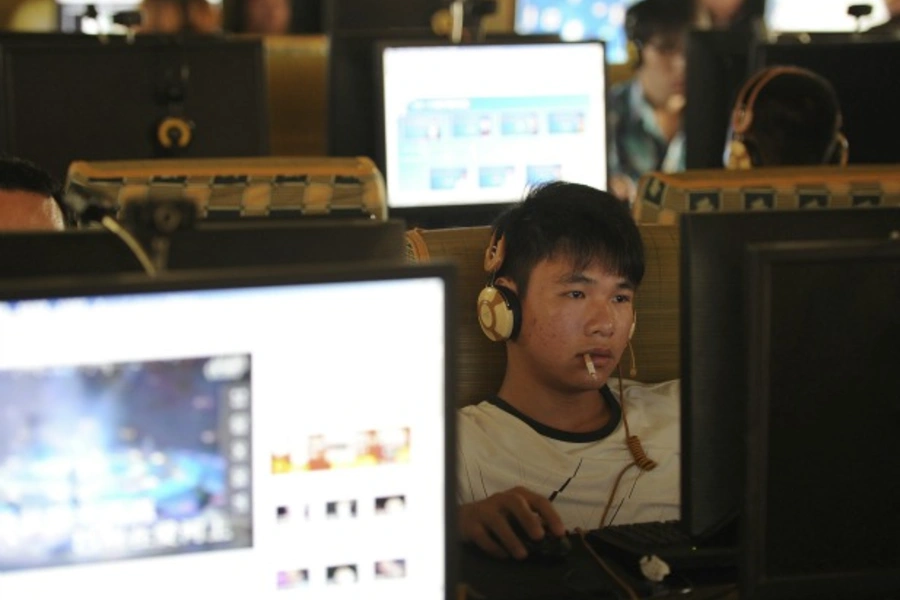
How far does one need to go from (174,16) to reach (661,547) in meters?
2.97

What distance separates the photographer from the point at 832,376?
1.22 m

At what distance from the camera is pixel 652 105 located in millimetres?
4031

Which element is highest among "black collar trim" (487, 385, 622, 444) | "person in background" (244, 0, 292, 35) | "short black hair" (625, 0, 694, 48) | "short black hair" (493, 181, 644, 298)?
"person in background" (244, 0, 292, 35)

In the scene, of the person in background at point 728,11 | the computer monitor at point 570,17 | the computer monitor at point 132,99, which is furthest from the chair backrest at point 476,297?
the computer monitor at point 570,17

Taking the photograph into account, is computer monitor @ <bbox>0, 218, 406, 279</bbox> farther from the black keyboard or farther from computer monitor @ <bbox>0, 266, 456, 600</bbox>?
the black keyboard

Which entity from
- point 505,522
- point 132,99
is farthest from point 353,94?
point 505,522

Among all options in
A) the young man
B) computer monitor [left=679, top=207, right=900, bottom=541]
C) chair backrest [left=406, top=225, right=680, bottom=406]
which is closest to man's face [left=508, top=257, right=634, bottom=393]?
the young man

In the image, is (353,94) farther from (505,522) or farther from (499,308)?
(505,522)

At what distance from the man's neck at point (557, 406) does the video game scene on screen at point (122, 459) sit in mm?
808

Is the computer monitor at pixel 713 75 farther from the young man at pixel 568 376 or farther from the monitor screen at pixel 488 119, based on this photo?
the young man at pixel 568 376

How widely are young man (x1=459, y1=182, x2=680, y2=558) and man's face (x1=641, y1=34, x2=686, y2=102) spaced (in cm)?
222

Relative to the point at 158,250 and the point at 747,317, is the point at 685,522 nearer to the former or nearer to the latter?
the point at 747,317

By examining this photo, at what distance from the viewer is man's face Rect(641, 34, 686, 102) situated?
400 centimetres

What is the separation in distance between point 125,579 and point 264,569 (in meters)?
0.11
